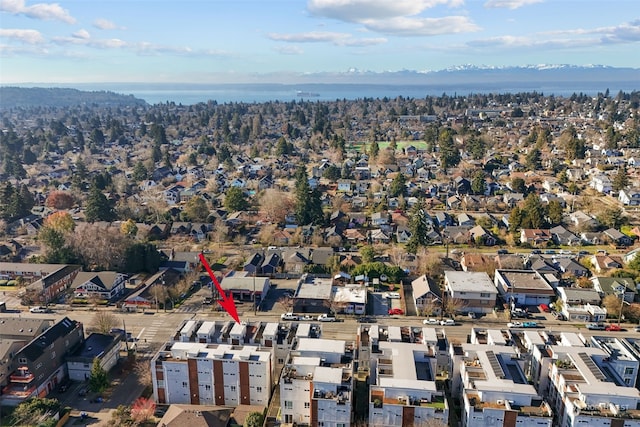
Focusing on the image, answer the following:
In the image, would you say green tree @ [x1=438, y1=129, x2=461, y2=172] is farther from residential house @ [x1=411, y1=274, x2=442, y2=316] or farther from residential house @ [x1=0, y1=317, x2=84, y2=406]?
residential house @ [x1=0, y1=317, x2=84, y2=406]

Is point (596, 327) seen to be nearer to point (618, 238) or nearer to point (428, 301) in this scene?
point (428, 301)

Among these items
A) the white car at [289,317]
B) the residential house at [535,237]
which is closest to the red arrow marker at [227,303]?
the white car at [289,317]

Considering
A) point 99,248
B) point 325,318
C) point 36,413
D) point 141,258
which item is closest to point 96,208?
point 99,248

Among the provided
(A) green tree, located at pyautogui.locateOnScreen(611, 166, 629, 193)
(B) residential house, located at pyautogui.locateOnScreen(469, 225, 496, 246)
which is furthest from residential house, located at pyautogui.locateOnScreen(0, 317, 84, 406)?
(A) green tree, located at pyautogui.locateOnScreen(611, 166, 629, 193)

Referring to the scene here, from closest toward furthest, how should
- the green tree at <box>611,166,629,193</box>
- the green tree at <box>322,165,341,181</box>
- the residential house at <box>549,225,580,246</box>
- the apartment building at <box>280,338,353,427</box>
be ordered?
the apartment building at <box>280,338,353,427</box>
the residential house at <box>549,225,580,246</box>
the green tree at <box>611,166,629,193</box>
the green tree at <box>322,165,341,181</box>

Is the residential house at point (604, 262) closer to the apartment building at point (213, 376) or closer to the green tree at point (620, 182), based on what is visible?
the green tree at point (620, 182)

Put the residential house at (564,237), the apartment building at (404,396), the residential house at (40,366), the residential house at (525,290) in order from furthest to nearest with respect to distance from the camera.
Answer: the residential house at (564,237) → the residential house at (525,290) → the residential house at (40,366) → the apartment building at (404,396)
